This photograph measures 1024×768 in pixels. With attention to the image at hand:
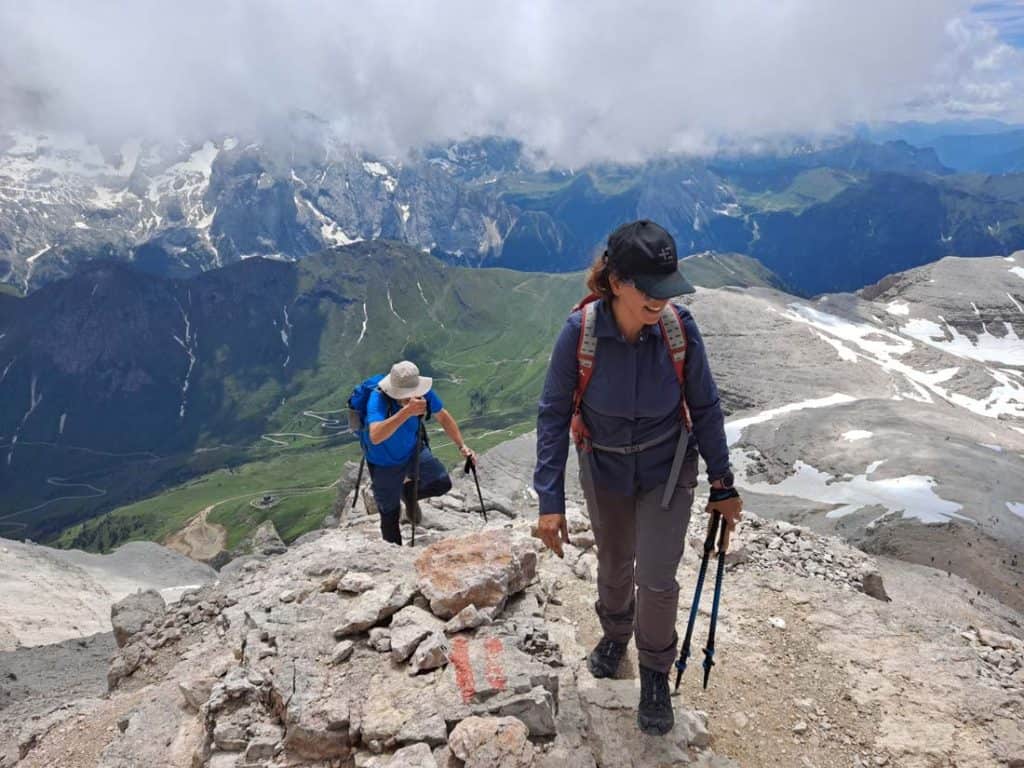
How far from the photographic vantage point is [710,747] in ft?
24.5

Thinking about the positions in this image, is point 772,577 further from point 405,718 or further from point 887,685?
point 405,718

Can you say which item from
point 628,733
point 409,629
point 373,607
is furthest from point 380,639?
point 628,733

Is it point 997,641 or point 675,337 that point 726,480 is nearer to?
point 675,337

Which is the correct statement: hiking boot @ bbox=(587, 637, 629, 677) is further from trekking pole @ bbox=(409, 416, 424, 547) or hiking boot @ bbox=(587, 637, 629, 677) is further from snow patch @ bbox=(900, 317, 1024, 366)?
snow patch @ bbox=(900, 317, 1024, 366)

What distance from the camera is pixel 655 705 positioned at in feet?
23.8

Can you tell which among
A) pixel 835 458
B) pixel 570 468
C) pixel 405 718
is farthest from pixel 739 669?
pixel 835 458

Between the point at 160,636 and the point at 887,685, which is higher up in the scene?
the point at 887,685

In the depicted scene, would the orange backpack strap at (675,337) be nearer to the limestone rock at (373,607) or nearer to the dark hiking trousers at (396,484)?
the limestone rock at (373,607)

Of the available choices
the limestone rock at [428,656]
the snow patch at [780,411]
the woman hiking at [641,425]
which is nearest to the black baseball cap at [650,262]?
the woman hiking at [641,425]

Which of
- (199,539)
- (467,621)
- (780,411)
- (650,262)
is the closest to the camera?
(650,262)

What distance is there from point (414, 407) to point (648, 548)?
228 inches

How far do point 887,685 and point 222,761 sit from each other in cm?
841

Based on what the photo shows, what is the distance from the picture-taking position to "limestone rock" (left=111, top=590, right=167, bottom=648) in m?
16.7

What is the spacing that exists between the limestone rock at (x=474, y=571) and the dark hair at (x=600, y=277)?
15.5 ft
